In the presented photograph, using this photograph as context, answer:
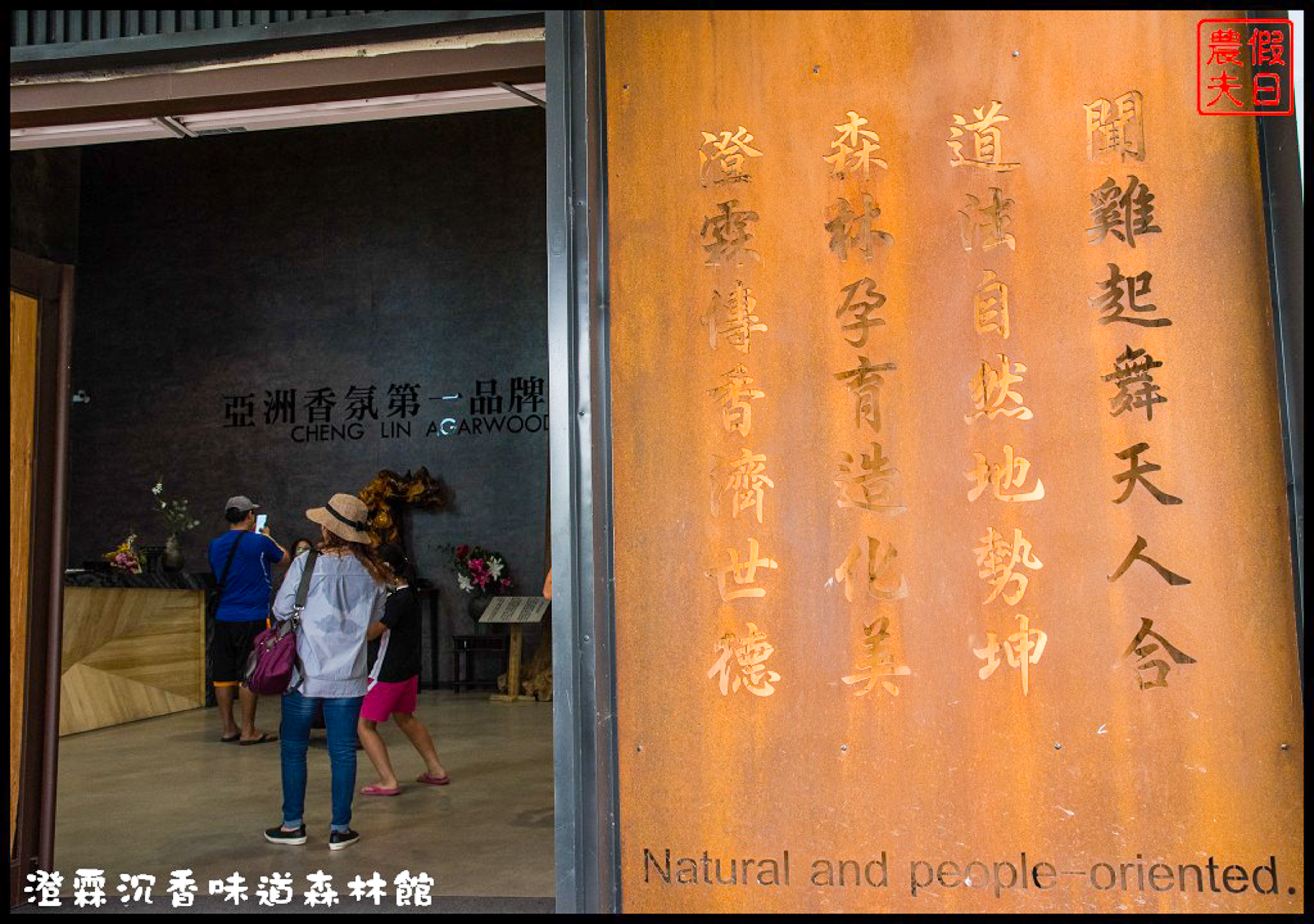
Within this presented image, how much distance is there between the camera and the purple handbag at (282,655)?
13.0 ft

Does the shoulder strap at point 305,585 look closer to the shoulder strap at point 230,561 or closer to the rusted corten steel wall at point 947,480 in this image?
the rusted corten steel wall at point 947,480

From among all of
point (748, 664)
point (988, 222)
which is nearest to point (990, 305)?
point (988, 222)

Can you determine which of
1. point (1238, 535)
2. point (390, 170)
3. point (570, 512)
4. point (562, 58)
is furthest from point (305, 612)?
point (390, 170)

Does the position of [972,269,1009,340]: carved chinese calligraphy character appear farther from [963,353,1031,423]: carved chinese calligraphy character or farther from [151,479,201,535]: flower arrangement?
[151,479,201,535]: flower arrangement

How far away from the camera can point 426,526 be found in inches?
416

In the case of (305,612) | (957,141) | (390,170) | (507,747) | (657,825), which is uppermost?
(390,170)

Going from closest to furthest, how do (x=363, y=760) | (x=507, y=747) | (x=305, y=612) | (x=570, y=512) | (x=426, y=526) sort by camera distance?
(x=570, y=512)
(x=305, y=612)
(x=363, y=760)
(x=507, y=747)
(x=426, y=526)

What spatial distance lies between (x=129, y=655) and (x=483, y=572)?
3.11 m

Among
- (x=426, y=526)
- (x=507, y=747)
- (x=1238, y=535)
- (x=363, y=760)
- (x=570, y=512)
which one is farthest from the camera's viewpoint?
(x=426, y=526)

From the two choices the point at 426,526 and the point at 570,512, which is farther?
the point at 426,526

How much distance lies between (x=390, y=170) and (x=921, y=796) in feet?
32.3

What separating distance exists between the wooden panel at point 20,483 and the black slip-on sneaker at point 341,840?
1.08 m

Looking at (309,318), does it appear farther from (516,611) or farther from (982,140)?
(982,140)

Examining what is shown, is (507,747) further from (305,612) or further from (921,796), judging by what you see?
(921,796)
